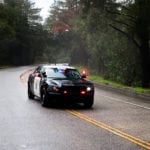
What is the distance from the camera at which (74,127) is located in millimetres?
13234

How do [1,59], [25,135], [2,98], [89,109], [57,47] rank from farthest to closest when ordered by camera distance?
[57,47] < [1,59] < [2,98] < [89,109] < [25,135]

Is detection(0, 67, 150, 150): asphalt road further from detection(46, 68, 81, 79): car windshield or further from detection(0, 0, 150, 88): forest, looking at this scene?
detection(0, 0, 150, 88): forest

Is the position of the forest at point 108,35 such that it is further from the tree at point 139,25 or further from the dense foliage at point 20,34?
the dense foliage at point 20,34

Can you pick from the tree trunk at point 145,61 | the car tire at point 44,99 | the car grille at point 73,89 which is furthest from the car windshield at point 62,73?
the tree trunk at point 145,61

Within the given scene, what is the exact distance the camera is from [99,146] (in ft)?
34.2

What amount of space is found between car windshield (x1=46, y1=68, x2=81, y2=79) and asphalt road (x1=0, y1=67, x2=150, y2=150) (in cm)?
120

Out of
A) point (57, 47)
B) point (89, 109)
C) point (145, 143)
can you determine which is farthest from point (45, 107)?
point (57, 47)

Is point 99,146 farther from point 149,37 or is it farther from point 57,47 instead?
point 57,47

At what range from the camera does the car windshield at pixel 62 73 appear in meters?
19.2

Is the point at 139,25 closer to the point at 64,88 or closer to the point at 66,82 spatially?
the point at 66,82

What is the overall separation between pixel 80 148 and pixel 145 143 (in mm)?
1538

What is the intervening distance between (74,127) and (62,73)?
6433 millimetres

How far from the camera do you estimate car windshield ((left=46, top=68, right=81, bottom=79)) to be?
19.2m

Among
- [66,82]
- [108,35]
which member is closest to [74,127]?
[66,82]
